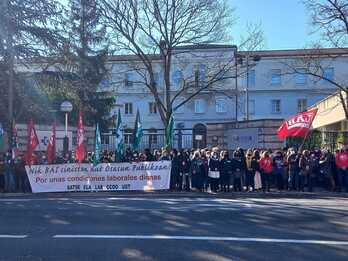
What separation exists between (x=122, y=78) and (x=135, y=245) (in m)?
30.2

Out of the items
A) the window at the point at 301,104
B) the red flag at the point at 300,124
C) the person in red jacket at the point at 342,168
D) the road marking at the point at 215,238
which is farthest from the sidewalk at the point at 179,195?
the window at the point at 301,104

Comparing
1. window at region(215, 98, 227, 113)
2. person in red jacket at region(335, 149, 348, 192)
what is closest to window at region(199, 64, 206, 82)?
person in red jacket at region(335, 149, 348, 192)

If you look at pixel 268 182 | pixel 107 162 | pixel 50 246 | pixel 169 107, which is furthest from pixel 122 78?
pixel 50 246

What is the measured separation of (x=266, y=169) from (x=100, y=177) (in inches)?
→ 243

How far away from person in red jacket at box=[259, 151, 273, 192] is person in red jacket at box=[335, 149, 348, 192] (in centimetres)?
241

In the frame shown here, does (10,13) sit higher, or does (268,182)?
(10,13)

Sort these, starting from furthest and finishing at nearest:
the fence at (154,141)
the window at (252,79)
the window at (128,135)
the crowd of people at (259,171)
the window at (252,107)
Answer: the window at (252,107) → the window at (252,79) → the window at (128,135) → the fence at (154,141) → the crowd of people at (259,171)

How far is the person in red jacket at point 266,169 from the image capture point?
829 inches

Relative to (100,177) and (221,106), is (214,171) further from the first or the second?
(221,106)

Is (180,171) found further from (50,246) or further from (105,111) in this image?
(105,111)

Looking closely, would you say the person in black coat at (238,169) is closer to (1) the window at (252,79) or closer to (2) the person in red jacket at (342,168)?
(2) the person in red jacket at (342,168)

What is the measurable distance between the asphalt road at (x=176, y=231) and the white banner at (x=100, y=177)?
5.16 meters

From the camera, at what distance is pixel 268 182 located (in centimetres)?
2117

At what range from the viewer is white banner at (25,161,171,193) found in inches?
841
